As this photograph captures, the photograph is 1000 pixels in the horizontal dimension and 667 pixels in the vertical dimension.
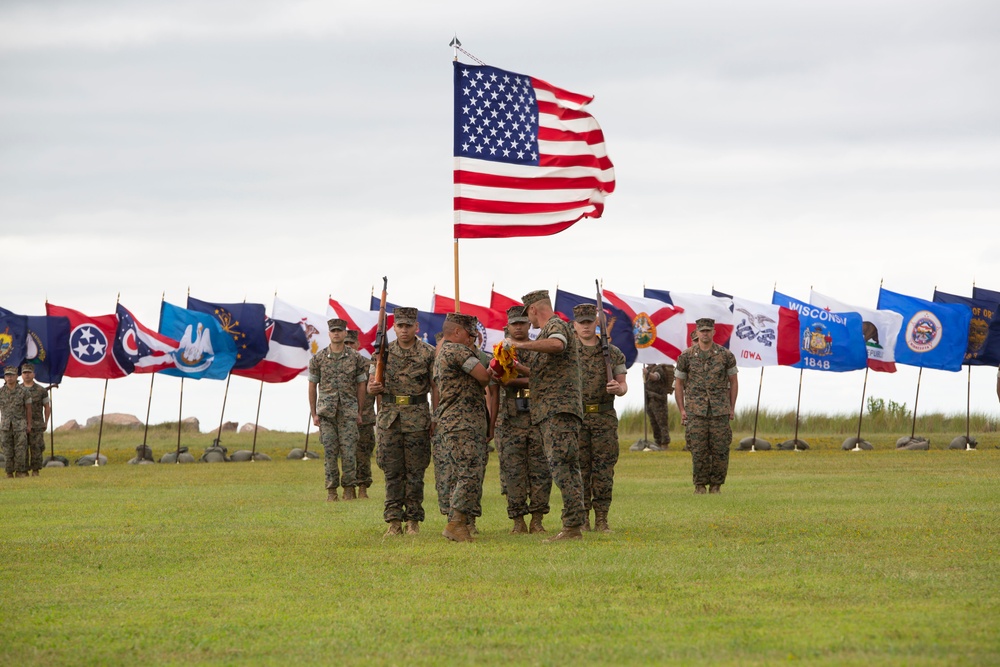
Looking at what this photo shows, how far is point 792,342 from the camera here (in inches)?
1378

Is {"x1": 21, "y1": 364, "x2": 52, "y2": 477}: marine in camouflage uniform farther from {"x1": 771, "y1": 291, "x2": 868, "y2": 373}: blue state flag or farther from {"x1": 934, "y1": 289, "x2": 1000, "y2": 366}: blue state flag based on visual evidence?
{"x1": 934, "y1": 289, "x2": 1000, "y2": 366}: blue state flag

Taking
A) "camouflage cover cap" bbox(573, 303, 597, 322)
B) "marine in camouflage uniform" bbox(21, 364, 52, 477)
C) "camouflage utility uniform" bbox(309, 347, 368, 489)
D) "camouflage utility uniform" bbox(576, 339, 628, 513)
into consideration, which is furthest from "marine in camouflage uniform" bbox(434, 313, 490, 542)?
"marine in camouflage uniform" bbox(21, 364, 52, 477)

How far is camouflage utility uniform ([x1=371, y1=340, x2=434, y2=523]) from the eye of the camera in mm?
12492

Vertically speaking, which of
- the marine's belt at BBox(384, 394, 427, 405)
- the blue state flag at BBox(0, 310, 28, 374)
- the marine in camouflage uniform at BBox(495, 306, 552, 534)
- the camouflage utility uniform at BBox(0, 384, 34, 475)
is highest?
the blue state flag at BBox(0, 310, 28, 374)

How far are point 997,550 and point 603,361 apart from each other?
463 cm

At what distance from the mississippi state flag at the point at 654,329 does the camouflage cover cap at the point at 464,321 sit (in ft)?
72.7

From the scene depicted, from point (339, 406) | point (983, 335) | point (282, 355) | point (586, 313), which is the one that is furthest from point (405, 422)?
point (983, 335)

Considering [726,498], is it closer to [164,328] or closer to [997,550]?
[997,550]

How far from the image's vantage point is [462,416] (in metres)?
11.9

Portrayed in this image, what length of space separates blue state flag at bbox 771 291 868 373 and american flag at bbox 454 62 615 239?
20.5 meters

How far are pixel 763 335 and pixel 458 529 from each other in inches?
958

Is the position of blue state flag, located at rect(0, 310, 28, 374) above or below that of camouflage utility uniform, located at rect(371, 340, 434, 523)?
above

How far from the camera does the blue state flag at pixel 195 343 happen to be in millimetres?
34188

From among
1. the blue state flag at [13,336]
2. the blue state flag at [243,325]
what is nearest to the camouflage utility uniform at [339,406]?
the blue state flag at [13,336]
